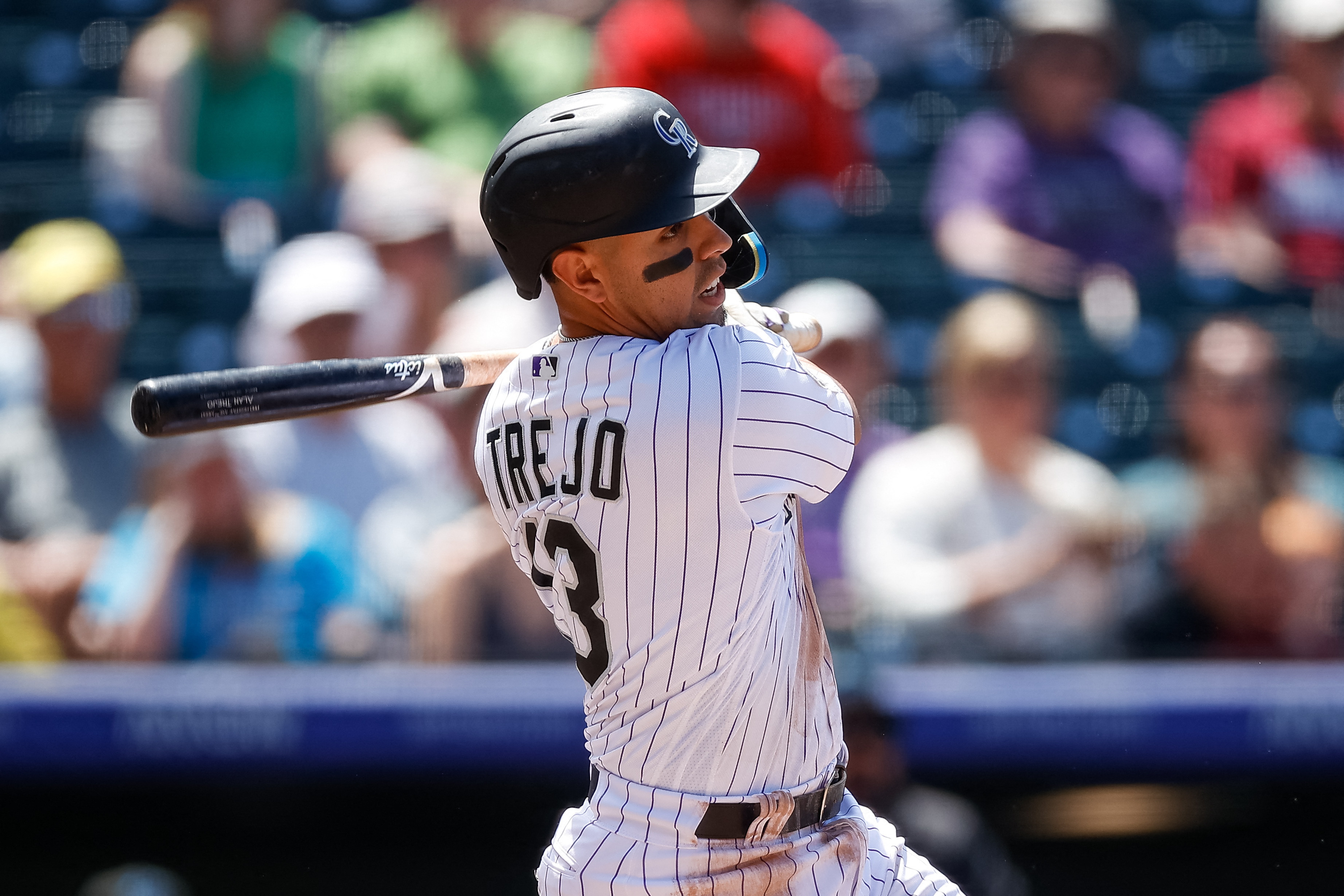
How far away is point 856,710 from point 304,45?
10.3 ft

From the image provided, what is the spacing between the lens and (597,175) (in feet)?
5.73

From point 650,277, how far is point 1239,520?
2661 mm

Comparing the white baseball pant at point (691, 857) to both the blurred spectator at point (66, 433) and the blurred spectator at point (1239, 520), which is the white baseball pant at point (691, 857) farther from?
the blurred spectator at point (66, 433)

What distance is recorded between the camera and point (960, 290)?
Answer: 465 cm

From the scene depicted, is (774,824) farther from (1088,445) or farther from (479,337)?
(1088,445)

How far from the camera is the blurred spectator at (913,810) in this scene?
10.6ft

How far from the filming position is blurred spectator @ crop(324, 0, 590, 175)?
15.9 feet

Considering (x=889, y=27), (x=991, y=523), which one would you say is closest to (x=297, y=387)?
(x=991, y=523)

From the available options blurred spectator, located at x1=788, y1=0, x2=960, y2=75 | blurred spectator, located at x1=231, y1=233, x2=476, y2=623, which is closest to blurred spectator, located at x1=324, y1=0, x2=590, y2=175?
blurred spectator, located at x1=231, y1=233, x2=476, y2=623

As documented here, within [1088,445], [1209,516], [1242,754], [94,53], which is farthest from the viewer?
[94,53]

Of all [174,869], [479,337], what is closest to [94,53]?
[479,337]

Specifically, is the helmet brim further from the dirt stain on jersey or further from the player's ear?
the dirt stain on jersey

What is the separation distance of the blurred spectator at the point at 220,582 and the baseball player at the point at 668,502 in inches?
79.2

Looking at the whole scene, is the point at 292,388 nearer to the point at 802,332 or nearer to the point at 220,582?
the point at 802,332
